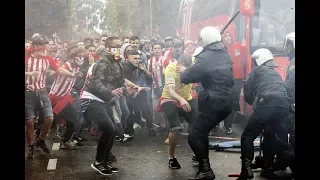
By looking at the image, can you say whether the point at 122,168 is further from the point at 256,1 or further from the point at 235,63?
the point at 256,1

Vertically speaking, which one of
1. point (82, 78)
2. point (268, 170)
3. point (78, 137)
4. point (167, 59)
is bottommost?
point (268, 170)

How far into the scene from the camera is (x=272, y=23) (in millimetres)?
4207

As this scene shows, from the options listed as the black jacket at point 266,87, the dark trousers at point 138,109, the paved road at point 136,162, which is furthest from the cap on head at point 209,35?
the paved road at point 136,162

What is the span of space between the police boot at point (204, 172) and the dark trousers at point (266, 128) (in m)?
0.37

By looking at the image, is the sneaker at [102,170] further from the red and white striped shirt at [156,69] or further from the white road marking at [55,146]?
the red and white striped shirt at [156,69]

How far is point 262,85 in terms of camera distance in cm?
425

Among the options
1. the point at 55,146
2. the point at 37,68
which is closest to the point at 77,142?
the point at 55,146

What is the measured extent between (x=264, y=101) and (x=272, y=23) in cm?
78

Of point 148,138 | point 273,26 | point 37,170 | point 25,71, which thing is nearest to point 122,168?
point 148,138

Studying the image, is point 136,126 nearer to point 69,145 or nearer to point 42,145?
point 69,145

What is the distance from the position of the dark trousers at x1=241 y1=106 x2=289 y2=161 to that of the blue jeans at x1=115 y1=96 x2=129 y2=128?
3.89 feet
